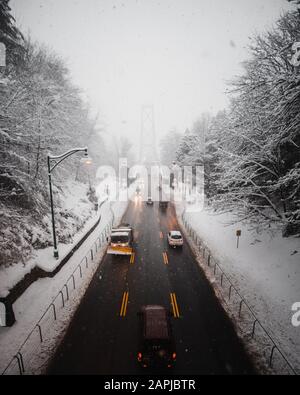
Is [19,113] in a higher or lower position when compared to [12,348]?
higher

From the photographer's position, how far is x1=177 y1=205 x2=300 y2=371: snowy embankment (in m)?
9.85

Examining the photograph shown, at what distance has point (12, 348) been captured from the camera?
8.91 m

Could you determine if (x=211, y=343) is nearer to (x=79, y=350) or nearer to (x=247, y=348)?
(x=247, y=348)

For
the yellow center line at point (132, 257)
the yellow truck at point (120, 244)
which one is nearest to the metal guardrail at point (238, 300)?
the yellow center line at point (132, 257)

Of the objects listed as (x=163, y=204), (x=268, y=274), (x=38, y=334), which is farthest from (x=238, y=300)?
(x=163, y=204)

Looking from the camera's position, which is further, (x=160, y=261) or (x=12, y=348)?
(x=160, y=261)

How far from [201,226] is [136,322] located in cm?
1580

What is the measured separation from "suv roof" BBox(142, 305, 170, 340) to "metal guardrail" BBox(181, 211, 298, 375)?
3569mm

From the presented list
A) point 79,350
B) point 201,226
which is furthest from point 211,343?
point 201,226

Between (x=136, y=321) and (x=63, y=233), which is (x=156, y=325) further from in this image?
(x=63, y=233)

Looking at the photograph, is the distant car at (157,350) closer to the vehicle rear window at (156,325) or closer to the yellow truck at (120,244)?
the vehicle rear window at (156,325)

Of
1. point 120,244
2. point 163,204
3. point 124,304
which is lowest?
point 124,304

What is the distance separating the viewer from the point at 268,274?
13.5 metres

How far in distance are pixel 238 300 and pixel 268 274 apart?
3.02m
